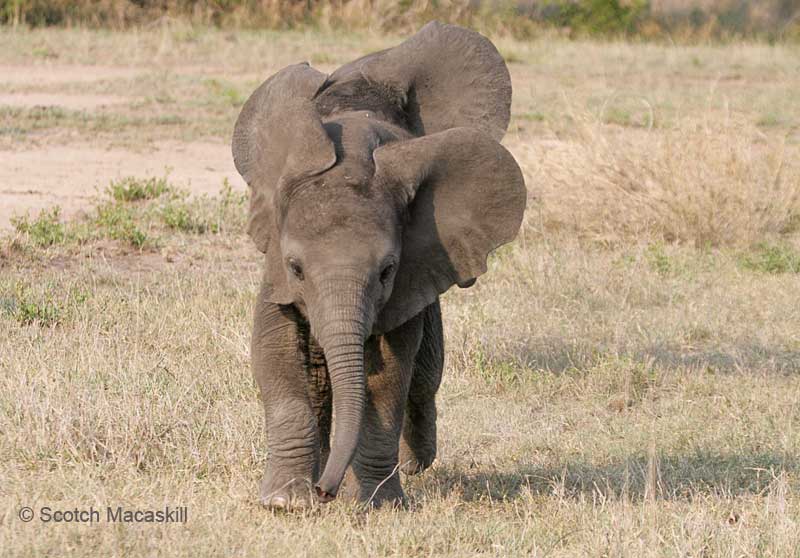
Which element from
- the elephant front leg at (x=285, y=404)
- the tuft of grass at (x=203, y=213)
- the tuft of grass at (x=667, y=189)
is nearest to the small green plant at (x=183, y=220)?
the tuft of grass at (x=203, y=213)

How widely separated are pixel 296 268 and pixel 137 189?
270 inches

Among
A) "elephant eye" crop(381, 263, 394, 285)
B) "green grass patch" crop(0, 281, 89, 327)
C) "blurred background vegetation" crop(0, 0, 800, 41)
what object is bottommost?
"blurred background vegetation" crop(0, 0, 800, 41)

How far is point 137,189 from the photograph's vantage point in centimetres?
1134

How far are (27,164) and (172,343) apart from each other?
573cm

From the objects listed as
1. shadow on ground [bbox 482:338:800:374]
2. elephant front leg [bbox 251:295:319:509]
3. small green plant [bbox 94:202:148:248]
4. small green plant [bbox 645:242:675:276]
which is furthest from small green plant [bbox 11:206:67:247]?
elephant front leg [bbox 251:295:319:509]

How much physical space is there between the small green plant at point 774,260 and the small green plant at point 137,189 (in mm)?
4698

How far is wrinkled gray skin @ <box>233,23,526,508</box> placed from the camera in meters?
4.61

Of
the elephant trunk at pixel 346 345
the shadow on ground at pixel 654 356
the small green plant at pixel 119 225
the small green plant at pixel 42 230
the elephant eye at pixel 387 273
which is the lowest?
the small green plant at pixel 119 225

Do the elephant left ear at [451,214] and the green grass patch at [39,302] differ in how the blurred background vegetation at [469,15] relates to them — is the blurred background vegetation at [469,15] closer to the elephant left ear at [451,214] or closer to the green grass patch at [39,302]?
the green grass patch at [39,302]

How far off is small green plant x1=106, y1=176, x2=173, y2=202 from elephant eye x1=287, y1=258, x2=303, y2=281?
6.60 meters

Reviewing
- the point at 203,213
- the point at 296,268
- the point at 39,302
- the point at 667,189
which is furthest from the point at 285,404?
the point at 667,189

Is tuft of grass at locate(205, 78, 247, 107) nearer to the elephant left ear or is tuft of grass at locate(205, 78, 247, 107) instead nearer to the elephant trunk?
the elephant left ear

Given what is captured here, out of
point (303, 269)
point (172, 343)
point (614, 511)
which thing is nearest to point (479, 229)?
point (303, 269)

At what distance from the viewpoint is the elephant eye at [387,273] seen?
15.6ft
